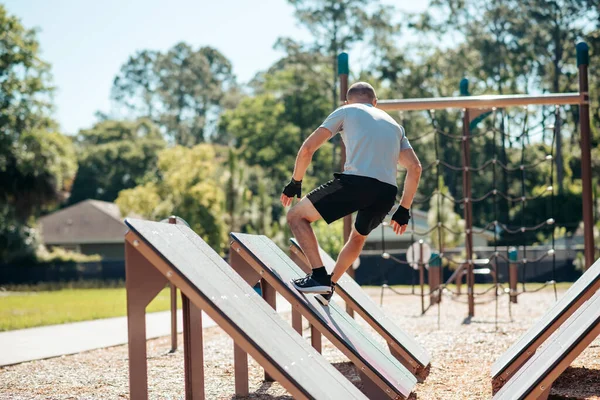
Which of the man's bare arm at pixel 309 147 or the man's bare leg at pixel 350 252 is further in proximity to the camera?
the man's bare leg at pixel 350 252

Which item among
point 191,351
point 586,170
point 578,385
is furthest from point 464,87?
point 191,351

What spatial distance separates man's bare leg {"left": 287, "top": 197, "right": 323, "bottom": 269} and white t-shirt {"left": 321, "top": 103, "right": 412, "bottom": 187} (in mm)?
346

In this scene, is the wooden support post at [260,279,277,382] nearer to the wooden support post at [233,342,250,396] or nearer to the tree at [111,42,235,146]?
the wooden support post at [233,342,250,396]

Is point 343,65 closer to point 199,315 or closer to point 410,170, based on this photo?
point 410,170

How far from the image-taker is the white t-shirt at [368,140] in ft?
17.3

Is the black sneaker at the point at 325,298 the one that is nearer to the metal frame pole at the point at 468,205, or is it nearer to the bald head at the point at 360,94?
the bald head at the point at 360,94

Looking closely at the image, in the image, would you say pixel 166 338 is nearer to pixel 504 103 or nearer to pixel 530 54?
pixel 504 103

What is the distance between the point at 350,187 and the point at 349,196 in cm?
6

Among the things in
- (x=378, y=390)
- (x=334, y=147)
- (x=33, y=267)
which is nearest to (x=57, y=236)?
(x=33, y=267)

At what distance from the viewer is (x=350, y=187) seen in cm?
525

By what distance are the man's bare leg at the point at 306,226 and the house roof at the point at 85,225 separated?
166 feet

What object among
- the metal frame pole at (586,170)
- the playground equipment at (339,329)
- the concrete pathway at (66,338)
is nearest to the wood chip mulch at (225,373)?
the concrete pathway at (66,338)

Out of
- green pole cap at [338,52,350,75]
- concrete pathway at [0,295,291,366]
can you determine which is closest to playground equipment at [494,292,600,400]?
concrete pathway at [0,295,291,366]

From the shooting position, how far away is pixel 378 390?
4.98 meters
